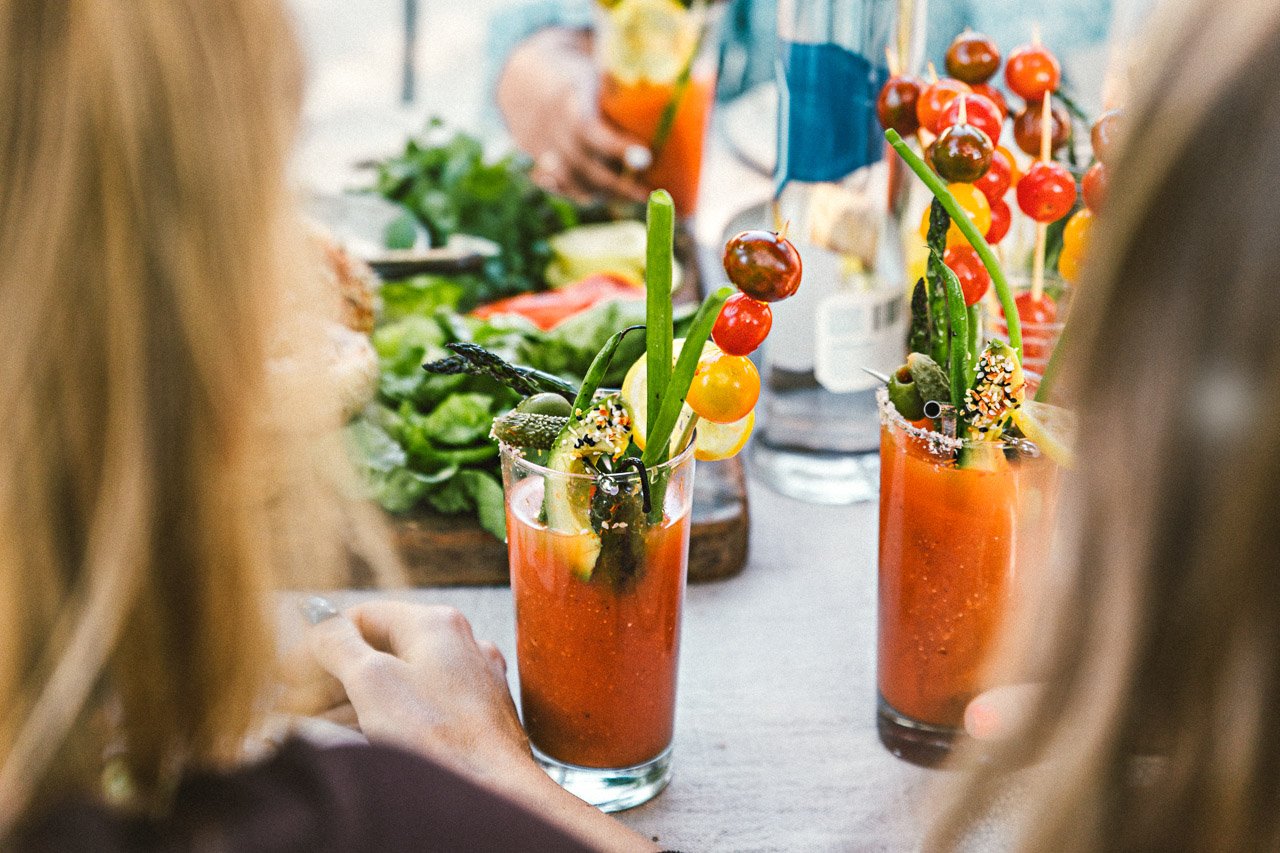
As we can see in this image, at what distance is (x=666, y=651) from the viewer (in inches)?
28.1

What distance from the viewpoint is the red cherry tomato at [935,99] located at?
0.76 meters

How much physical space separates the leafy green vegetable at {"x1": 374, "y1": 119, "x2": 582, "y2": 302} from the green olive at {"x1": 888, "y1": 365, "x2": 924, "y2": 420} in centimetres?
77

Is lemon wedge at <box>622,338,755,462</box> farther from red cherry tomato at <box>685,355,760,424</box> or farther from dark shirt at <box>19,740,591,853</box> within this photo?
dark shirt at <box>19,740,591,853</box>

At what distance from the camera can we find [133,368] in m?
0.44

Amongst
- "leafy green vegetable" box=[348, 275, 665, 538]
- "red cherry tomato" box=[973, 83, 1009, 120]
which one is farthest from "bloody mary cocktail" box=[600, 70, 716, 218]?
"red cherry tomato" box=[973, 83, 1009, 120]

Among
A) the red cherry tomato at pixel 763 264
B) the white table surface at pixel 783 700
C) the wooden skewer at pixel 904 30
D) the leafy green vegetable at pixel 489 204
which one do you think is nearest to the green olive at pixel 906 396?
the red cherry tomato at pixel 763 264

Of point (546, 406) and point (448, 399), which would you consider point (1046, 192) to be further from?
point (448, 399)

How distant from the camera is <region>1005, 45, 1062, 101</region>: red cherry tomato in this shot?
805mm

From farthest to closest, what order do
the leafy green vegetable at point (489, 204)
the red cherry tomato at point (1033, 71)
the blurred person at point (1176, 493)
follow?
the leafy green vegetable at point (489, 204) < the red cherry tomato at point (1033, 71) < the blurred person at point (1176, 493)

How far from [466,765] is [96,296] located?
347 mm

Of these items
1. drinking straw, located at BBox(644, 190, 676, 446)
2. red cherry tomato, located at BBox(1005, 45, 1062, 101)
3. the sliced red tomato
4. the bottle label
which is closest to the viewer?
drinking straw, located at BBox(644, 190, 676, 446)

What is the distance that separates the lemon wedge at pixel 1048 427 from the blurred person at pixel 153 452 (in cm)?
34

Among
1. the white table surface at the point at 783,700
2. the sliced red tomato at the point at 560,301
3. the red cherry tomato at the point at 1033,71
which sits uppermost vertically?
the red cherry tomato at the point at 1033,71

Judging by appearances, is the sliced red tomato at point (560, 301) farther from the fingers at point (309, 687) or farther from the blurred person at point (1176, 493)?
the blurred person at point (1176, 493)
